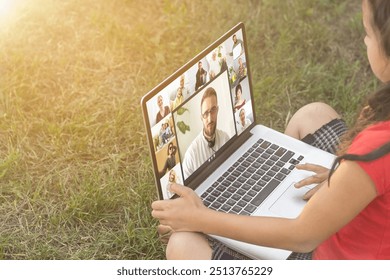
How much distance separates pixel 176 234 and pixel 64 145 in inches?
42.8

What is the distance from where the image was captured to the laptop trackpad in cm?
223

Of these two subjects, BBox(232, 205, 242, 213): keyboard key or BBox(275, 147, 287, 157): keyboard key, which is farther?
BBox(275, 147, 287, 157): keyboard key

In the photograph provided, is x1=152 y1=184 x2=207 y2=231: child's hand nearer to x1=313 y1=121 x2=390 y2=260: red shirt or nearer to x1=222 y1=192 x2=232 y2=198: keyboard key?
x1=222 y1=192 x2=232 y2=198: keyboard key

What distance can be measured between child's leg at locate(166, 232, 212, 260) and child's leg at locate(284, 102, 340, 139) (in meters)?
0.68

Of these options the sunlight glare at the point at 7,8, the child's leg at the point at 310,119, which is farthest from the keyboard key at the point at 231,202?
the sunlight glare at the point at 7,8

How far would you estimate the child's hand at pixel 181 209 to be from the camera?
6.82 ft

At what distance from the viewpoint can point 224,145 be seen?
239 cm

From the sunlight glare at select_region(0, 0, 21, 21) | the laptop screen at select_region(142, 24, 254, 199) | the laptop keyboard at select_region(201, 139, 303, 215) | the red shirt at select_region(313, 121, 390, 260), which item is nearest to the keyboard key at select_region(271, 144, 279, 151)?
the laptop keyboard at select_region(201, 139, 303, 215)

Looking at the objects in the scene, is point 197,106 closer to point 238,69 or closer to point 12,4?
point 238,69

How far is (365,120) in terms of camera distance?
200 cm

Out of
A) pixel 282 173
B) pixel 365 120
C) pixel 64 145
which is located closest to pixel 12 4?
pixel 64 145

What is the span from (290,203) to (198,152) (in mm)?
342

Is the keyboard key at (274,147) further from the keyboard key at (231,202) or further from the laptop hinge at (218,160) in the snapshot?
the keyboard key at (231,202)

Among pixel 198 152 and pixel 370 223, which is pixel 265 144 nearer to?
pixel 198 152
